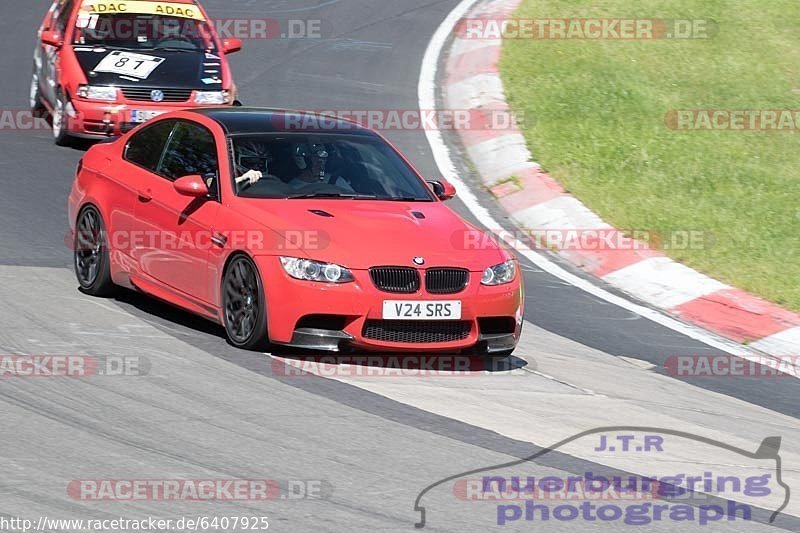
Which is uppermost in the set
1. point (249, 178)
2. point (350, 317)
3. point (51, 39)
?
point (51, 39)

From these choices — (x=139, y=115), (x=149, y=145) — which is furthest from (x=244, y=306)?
(x=139, y=115)

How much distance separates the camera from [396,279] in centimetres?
880

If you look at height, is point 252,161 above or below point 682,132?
above

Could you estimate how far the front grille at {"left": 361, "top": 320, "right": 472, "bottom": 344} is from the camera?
8.76 meters

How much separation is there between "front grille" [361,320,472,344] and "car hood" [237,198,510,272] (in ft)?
1.14

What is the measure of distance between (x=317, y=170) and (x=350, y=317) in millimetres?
1445

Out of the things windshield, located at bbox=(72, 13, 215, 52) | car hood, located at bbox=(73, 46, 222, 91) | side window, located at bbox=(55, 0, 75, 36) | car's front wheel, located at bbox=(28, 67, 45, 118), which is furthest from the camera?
car's front wheel, located at bbox=(28, 67, 45, 118)

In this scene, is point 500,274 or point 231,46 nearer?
point 500,274

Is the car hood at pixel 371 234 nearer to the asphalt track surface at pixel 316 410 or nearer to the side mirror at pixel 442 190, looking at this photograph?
the side mirror at pixel 442 190

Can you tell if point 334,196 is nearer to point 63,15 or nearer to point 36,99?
point 63,15

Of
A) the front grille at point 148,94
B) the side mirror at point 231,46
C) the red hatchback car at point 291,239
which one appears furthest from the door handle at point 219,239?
the side mirror at point 231,46

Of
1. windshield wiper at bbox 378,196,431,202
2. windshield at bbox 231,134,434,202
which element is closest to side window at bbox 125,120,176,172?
windshield at bbox 231,134,434,202

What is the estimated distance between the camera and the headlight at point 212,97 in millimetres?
15359

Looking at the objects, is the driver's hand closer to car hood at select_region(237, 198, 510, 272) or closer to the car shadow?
car hood at select_region(237, 198, 510, 272)
